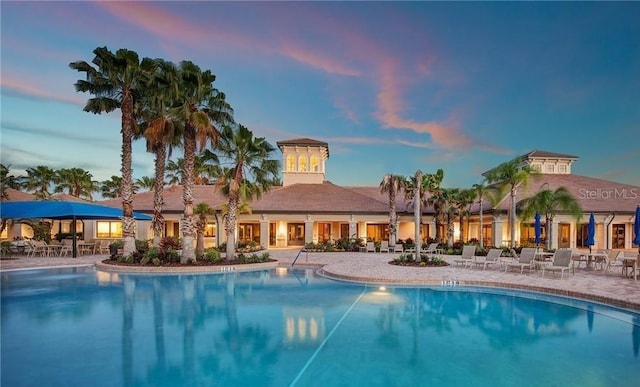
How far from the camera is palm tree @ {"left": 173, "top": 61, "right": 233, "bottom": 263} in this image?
53.9 feet

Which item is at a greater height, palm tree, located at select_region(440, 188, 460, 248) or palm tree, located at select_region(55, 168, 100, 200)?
palm tree, located at select_region(55, 168, 100, 200)

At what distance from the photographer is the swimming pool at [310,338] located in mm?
5727

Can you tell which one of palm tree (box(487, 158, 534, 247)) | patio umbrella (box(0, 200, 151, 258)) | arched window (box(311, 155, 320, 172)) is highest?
arched window (box(311, 155, 320, 172))

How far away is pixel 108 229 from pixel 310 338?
99.2 feet

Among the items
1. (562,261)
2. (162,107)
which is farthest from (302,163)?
(562,261)


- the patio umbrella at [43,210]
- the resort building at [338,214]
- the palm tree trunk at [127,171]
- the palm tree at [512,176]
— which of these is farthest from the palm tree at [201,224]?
the palm tree at [512,176]

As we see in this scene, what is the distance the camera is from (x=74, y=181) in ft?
149

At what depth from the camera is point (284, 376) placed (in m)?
5.64

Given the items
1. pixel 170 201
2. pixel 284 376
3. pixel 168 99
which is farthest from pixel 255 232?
pixel 284 376

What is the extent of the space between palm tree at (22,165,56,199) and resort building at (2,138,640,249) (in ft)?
30.4

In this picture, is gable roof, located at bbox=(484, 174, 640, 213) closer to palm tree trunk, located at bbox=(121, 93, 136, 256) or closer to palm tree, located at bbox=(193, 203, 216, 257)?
palm tree, located at bbox=(193, 203, 216, 257)

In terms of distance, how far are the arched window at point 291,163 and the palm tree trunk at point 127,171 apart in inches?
687

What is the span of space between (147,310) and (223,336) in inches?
135

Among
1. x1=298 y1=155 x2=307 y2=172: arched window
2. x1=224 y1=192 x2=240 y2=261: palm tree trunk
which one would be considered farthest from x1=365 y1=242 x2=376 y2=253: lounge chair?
x1=298 y1=155 x2=307 y2=172: arched window
